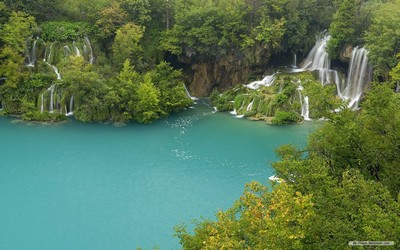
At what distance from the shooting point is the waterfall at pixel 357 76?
113 ft

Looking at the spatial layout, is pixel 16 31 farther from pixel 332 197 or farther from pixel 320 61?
pixel 332 197

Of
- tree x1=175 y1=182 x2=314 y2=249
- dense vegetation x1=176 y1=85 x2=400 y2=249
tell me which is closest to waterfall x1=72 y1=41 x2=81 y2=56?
dense vegetation x1=176 y1=85 x2=400 y2=249

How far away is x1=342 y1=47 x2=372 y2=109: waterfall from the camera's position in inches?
1362

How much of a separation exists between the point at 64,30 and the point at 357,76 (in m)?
26.5

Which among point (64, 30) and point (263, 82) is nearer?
point (64, 30)

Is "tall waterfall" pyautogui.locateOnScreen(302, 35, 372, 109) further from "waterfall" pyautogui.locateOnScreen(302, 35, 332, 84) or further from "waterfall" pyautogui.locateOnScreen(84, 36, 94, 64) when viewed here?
"waterfall" pyautogui.locateOnScreen(84, 36, 94, 64)

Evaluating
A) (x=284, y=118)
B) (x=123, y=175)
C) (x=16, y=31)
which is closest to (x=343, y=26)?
(x=284, y=118)

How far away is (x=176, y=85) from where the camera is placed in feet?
127

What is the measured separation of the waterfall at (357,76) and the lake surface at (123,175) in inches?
233

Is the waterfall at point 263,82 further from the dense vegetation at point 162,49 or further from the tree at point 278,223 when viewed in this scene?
the tree at point 278,223

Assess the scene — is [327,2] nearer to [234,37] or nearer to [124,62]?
[234,37]

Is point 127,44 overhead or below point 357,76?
overhead

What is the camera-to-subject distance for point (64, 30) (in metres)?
38.2

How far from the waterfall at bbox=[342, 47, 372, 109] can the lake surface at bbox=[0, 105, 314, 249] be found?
5.92m
